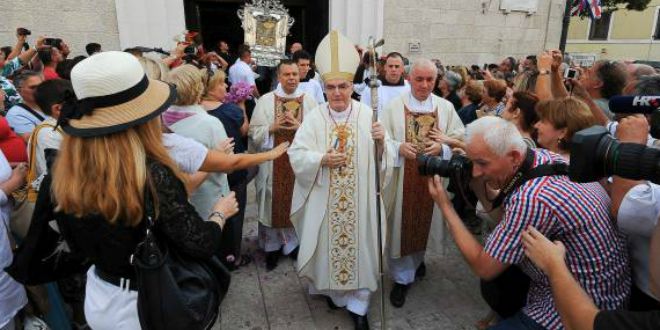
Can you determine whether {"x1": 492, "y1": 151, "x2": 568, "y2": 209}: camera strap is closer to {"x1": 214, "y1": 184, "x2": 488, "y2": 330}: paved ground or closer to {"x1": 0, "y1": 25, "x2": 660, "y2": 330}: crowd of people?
{"x1": 0, "y1": 25, "x2": 660, "y2": 330}: crowd of people

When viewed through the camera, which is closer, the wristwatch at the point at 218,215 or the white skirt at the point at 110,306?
the white skirt at the point at 110,306

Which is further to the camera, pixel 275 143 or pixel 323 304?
pixel 275 143

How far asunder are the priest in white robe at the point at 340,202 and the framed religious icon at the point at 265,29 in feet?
16.7

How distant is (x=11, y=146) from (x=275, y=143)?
1.92m

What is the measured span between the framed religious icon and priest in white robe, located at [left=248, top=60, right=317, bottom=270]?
407 centimetres

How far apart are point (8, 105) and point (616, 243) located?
472 cm

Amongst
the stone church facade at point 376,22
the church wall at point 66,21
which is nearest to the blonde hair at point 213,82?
the stone church facade at point 376,22

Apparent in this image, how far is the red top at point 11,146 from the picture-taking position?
8.28 feet

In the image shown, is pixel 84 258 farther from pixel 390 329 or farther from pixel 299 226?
pixel 390 329

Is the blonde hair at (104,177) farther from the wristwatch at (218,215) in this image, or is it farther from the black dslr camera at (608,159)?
the black dslr camera at (608,159)

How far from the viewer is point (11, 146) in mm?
2566

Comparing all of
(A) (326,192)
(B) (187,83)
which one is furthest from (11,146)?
(A) (326,192)

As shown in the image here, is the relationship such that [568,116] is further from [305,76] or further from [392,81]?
[305,76]

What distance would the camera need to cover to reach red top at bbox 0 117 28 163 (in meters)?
2.52
